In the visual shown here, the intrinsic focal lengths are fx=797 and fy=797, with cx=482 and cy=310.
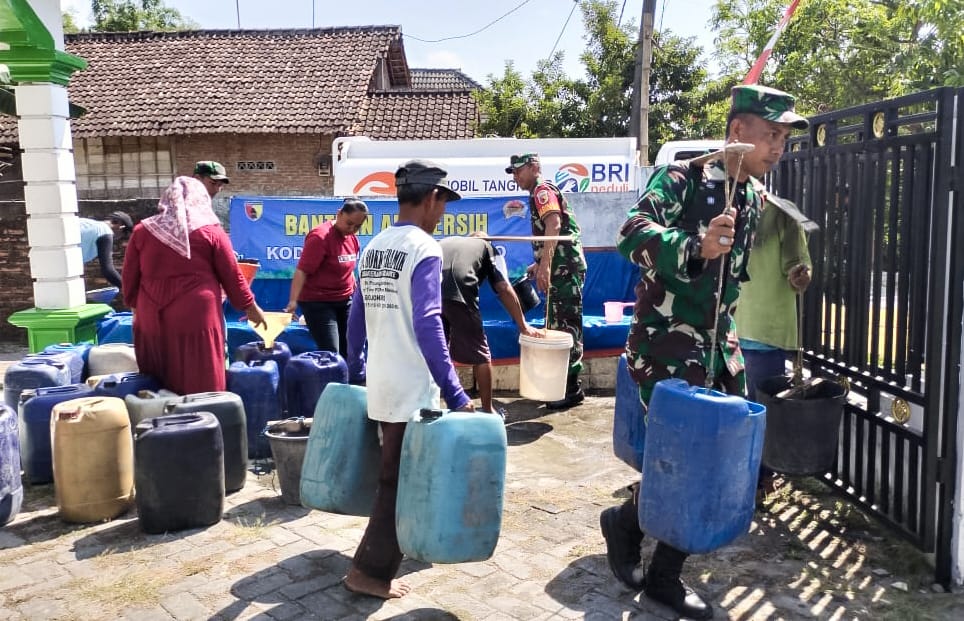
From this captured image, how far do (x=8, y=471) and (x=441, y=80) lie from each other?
108ft

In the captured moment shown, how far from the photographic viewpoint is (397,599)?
134 inches

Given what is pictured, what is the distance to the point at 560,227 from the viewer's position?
6.62 meters

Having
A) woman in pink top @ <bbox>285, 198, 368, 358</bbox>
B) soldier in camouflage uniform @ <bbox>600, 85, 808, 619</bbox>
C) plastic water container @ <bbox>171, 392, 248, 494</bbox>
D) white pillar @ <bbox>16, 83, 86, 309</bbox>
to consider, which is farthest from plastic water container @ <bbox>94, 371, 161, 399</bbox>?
soldier in camouflage uniform @ <bbox>600, 85, 808, 619</bbox>

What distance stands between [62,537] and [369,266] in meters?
2.41

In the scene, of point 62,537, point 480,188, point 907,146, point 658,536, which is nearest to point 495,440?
point 658,536

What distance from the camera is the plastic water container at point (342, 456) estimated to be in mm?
3449

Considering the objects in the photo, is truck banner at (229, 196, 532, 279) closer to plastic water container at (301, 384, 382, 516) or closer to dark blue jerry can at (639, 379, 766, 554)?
plastic water container at (301, 384, 382, 516)

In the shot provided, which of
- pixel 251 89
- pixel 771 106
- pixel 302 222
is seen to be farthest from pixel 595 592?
pixel 251 89

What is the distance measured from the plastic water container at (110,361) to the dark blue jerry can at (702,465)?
4263mm

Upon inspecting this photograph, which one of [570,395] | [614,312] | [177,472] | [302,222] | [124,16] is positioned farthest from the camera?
[124,16]

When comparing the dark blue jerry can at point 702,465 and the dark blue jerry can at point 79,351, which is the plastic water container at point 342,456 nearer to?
the dark blue jerry can at point 702,465

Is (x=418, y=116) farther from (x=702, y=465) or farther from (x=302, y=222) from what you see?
(x=702, y=465)

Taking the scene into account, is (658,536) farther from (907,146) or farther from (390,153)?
(390,153)

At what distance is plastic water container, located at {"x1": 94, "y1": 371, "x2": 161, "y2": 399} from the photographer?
15.9 feet
